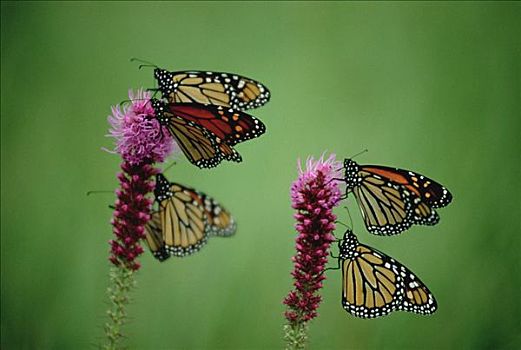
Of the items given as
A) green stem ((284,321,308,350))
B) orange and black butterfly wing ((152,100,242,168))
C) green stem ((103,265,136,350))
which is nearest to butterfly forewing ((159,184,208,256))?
orange and black butterfly wing ((152,100,242,168))

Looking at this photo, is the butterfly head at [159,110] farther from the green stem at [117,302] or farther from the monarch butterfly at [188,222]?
the green stem at [117,302]

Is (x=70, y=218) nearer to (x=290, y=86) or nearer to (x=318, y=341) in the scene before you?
(x=318, y=341)

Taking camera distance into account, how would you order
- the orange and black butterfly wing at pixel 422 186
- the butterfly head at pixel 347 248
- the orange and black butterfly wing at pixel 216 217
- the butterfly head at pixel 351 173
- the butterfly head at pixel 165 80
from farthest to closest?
the orange and black butterfly wing at pixel 216 217, the butterfly head at pixel 165 80, the butterfly head at pixel 347 248, the orange and black butterfly wing at pixel 422 186, the butterfly head at pixel 351 173

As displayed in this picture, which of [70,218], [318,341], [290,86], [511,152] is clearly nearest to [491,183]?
[511,152]

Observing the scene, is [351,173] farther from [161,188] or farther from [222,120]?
[161,188]

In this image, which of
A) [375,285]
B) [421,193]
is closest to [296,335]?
[375,285]

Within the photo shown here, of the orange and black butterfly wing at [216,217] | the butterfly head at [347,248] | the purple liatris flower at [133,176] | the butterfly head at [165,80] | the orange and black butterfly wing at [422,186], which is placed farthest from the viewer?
the orange and black butterfly wing at [216,217]

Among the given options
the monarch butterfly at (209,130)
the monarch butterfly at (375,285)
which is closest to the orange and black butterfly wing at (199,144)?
the monarch butterfly at (209,130)
